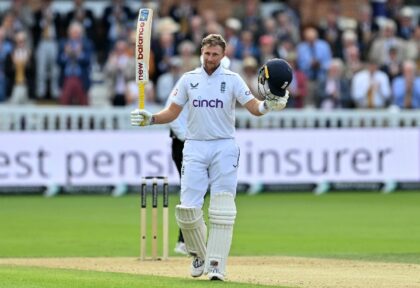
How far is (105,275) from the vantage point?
1384cm

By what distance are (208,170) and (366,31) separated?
18472 millimetres

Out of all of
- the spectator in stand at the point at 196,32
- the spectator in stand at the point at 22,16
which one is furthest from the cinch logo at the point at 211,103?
the spectator in stand at the point at 22,16

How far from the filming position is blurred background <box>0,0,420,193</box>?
2609 cm

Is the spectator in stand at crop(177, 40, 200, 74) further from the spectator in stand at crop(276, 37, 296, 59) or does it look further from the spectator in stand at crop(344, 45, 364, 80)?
the spectator in stand at crop(344, 45, 364, 80)

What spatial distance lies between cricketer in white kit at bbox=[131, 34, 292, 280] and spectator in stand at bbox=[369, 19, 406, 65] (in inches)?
654

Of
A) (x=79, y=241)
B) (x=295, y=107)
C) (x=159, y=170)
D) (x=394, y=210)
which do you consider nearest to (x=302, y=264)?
(x=79, y=241)

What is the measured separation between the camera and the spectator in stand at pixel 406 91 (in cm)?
2833

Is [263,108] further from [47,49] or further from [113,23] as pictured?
[113,23]

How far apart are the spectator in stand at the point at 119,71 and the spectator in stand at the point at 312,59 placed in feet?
12.4

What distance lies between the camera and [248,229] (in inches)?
804

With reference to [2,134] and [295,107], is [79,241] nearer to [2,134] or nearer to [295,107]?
[2,134]

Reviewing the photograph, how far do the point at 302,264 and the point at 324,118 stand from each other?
12.0 meters

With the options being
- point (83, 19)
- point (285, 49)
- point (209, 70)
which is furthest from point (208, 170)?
point (83, 19)

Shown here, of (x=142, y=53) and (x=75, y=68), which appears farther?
(x=75, y=68)
